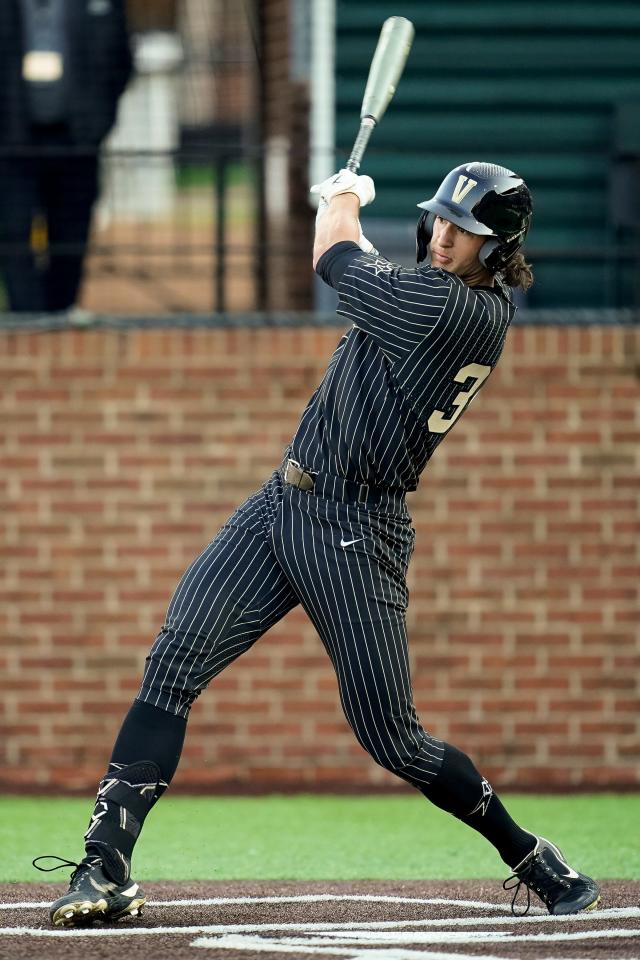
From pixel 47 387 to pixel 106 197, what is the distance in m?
2.20

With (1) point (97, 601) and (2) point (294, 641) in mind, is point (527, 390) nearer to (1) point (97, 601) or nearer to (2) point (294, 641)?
(2) point (294, 641)

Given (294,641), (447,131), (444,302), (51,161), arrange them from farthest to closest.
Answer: (447,131)
(51,161)
(294,641)
(444,302)

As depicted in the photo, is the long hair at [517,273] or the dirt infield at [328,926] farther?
the long hair at [517,273]

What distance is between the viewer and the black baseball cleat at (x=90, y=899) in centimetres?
439

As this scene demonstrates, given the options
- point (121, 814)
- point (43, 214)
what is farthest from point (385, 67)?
point (43, 214)

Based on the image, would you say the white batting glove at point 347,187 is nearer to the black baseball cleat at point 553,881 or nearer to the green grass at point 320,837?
the black baseball cleat at point 553,881

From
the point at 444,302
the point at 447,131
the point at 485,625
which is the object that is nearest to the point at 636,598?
the point at 485,625

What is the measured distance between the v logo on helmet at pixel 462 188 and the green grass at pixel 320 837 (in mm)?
2334

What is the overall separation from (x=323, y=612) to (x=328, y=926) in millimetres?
809

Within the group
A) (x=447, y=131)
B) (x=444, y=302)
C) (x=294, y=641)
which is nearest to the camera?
(x=444, y=302)

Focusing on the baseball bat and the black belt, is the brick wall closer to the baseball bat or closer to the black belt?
the baseball bat

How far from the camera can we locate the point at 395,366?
457 centimetres

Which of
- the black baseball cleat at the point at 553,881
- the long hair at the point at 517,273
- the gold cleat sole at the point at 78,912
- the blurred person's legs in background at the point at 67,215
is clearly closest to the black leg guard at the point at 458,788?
the black baseball cleat at the point at 553,881

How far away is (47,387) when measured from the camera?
26.3 feet
